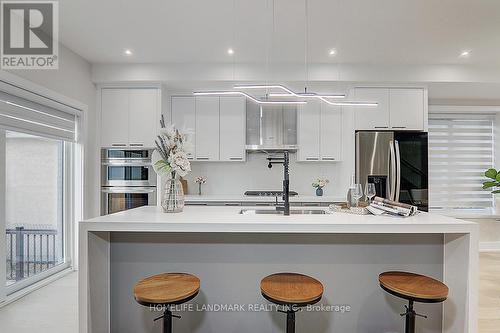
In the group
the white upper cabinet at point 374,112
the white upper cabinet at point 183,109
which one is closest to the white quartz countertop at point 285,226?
the white upper cabinet at point 374,112

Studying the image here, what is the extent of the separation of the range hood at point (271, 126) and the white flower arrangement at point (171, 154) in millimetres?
2319

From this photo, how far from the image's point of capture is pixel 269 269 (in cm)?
200

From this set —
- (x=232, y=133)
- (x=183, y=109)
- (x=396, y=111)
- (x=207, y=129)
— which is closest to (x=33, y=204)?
(x=183, y=109)

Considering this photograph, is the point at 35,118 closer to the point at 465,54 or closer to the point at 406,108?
the point at 406,108

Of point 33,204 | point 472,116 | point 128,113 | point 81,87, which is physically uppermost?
point 81,87

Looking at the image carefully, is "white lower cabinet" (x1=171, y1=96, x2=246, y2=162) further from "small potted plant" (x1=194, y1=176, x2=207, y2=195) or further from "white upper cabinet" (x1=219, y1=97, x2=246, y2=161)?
"small potted plant" (x1=194, y1=176, x2=207, y2=195)

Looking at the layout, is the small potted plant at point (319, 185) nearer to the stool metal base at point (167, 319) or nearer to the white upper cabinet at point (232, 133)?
the white upper cabinet at point (232, 133)

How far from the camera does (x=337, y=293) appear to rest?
2.01 meters

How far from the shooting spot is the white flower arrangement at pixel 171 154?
6.66 ft

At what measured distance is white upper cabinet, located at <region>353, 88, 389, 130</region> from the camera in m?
3.95

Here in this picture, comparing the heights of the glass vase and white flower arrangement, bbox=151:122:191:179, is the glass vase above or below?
below

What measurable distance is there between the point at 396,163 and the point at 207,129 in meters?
2.79

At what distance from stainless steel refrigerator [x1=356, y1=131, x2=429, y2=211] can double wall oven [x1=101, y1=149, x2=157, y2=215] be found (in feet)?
9.90

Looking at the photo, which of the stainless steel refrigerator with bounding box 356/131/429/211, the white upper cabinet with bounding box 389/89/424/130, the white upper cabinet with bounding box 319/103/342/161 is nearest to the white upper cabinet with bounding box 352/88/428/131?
the white upper cabinet with bounding box 389/89/424/130
